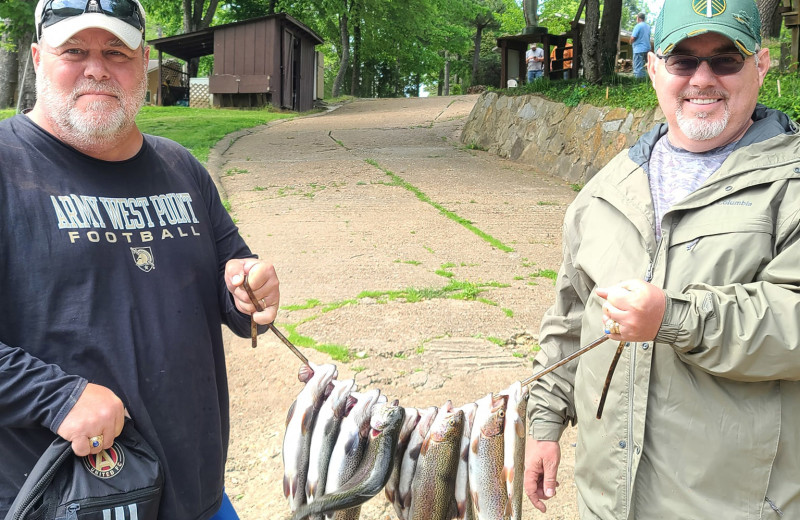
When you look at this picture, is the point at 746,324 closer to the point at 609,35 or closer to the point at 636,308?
the point at 636,308

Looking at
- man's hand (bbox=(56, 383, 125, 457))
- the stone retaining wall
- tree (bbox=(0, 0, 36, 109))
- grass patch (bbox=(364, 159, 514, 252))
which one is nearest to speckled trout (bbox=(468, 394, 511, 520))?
man's hand (bbox=(56, 383, 125, 457))

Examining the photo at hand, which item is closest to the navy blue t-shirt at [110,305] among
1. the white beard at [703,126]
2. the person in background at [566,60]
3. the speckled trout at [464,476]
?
the speckled trout at [464,476]

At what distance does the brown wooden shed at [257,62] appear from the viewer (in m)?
24.0

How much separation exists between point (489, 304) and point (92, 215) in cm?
453

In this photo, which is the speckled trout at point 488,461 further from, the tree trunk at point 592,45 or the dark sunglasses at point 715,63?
the tree trunk at point 592,45

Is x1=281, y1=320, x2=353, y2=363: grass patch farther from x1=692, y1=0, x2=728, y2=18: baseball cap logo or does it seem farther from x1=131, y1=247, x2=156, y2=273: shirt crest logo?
x1=692, y1=0, x2=728, y2=18: baseball cap logo

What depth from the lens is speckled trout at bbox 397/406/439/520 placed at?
242 centimetres

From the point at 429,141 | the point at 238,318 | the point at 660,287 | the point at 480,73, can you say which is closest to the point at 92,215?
the point at 238,318

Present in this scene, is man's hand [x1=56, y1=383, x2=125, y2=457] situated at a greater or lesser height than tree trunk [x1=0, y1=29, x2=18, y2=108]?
lesser

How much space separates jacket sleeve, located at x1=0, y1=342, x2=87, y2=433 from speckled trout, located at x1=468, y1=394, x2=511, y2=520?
48.2 inches

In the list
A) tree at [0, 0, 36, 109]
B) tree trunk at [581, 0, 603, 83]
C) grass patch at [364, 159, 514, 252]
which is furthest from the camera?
tree trunk at [581, 0, 603, 83]

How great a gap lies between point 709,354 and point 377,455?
1.06 metres

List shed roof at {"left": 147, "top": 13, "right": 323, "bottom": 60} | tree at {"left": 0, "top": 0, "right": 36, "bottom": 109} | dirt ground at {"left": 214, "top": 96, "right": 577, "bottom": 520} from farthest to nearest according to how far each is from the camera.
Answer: shed roof at {"left": 147, "top": 13, "right": 323, "bottom": 60} → tree at {"left": 0, "top": 0, "right": 36, "bottom": 109} → dirt ground at {"left": 214, "top": 96, "right": 577, "bottom": 520}

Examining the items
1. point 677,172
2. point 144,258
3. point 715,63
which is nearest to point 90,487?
point 144,258
